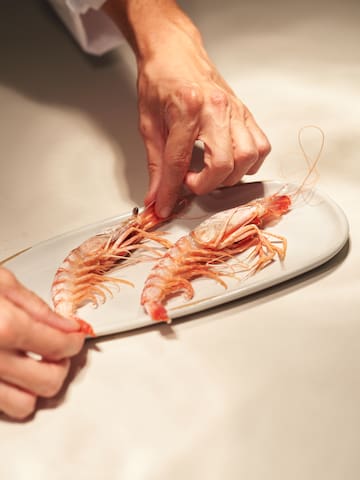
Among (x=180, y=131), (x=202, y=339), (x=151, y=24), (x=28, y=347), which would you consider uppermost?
(x=151, y=24)

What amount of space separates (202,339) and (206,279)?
0.10 meters

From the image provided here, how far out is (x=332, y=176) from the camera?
1.18 m

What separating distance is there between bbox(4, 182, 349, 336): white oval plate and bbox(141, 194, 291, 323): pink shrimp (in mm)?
16

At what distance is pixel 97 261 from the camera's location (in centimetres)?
103

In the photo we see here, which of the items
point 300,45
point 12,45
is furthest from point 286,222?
point 12,45

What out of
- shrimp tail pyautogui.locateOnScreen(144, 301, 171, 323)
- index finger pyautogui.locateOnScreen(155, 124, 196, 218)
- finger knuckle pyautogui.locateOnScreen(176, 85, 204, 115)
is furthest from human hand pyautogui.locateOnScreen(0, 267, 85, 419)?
finger knuckle pyautogui.locateOnScreen(176, 85, 204, 115)

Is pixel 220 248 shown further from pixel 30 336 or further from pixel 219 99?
pixel 30 336

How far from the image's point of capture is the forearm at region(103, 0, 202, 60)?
112cm

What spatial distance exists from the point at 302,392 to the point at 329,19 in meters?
1.05

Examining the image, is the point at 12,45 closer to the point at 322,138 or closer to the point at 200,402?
the point at 322,138

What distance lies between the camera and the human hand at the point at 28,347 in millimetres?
809

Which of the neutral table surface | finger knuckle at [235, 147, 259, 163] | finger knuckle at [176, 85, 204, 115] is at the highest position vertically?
finger knuckle at [176, 85, 204, 115]

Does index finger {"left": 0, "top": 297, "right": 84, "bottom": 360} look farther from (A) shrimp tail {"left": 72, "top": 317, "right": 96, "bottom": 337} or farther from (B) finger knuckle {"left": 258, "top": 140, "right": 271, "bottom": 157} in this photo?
(B) finger knuckle {"left": 258, "top": 140, "right": 271, "bottom": 157}

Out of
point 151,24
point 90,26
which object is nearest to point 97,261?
point 151,24
